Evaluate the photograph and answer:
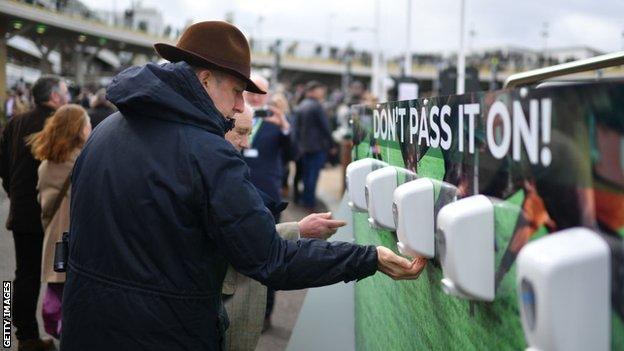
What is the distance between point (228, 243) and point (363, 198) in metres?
0.68

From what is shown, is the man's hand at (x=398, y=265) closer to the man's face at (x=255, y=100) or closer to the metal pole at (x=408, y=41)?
the man's face at (x=255, y=100)

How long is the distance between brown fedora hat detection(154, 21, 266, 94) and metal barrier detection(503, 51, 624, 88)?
0.90 meters

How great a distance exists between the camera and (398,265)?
188cm

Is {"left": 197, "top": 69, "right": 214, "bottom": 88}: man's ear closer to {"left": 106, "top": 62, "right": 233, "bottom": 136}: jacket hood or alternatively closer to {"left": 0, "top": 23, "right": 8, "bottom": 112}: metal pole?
{"left": 106, "top": 62, "right": 233, "bottom": 136}: jacket hood

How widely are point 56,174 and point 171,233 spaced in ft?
8.64

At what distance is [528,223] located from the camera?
4.07 feet

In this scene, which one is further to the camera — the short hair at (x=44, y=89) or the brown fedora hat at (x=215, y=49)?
the short hair at (x=44, y=89)

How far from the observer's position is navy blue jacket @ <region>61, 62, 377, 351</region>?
1870 mm

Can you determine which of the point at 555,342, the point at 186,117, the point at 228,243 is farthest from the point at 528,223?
the point at 186,117

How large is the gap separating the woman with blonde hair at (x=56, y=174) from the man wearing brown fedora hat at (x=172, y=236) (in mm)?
2339

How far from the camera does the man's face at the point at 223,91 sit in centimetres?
216
